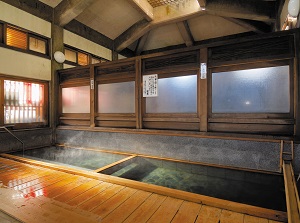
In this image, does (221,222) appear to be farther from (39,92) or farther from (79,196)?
(39,92)

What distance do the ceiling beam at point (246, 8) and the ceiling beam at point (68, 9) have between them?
15.3 feet

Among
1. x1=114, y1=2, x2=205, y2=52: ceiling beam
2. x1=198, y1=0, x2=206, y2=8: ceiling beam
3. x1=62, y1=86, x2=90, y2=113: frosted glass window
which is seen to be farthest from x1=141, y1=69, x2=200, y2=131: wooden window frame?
x1=114, y1=2, x2=205, y2=52: ceiling beam

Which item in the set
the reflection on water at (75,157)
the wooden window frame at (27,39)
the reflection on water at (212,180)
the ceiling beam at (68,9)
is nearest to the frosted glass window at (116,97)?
the reflection on water at (75,157)

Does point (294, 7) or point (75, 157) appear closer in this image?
point (294, 7)

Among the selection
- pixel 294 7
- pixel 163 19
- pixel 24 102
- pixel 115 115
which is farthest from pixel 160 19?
pixel 24 102

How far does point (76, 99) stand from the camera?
23.3 ft

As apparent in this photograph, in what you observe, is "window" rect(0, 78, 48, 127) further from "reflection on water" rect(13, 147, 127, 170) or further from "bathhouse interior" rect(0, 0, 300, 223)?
"reflection on water" rect(13, 147, 127, 170)

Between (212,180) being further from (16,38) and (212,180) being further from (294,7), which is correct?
(16,38)

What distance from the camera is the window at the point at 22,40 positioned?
19.1 ft

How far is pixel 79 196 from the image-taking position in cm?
252

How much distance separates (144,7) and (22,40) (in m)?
4.75

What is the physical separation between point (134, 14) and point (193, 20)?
9.39ft

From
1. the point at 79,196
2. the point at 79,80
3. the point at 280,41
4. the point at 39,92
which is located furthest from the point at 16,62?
the point at 280,41

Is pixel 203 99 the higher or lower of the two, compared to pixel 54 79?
lower
